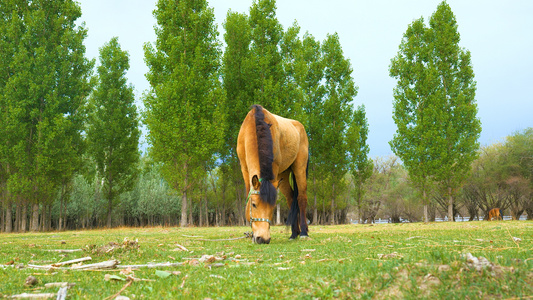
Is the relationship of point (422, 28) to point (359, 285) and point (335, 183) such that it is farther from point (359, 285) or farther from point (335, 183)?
point (359, 285)

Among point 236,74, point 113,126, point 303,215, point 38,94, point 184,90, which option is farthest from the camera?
point 113,126

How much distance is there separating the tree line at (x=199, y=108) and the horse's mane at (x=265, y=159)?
16.6 m

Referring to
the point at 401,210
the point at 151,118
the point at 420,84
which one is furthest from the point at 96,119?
the point at 401,210

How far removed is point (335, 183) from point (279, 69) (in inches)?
470

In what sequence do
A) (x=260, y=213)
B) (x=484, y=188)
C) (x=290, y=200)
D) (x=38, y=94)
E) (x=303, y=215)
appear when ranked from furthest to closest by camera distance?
(x=484, y=188) → (x=38, y=94) → (x=290, y=200) → (x=303, y=215) → (x=260, y=213)

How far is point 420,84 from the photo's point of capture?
30812mm

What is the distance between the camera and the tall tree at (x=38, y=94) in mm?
22547

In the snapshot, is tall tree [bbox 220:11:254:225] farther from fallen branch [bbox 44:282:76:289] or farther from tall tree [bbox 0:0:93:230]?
fallen branch [bbox 44:282:76:289]

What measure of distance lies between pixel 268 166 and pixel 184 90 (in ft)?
60.9

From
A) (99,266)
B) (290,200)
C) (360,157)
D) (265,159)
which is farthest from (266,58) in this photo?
(99,266)

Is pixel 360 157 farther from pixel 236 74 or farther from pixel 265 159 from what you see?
pixel 265 159

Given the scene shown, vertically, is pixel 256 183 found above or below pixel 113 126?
below

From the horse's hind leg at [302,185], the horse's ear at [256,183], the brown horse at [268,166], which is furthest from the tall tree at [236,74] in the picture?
the horse's ear at [256,183]

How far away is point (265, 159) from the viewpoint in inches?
272
